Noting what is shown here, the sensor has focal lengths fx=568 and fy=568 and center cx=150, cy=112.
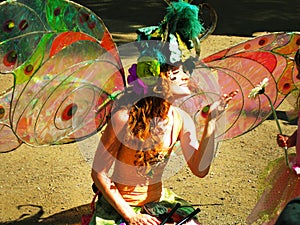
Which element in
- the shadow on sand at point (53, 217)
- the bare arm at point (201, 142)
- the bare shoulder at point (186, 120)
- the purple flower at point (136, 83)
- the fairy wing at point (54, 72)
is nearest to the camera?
the fairy wing at point (54, 72)

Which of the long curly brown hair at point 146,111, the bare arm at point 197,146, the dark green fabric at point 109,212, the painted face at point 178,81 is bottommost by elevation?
the dark green fabric at point 109,212

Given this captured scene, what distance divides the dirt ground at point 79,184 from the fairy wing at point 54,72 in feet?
1.52

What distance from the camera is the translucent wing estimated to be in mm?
2703

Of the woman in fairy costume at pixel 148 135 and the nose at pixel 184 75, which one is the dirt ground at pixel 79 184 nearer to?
the woman in fairy costume at pixel 148 135

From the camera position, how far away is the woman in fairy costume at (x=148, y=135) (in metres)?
2.42

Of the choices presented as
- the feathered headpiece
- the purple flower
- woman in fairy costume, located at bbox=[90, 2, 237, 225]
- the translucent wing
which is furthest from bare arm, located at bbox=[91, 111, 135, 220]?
the translucent wing

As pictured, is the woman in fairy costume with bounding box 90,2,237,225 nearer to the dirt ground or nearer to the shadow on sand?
the dirt ground

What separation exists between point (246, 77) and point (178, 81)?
0.49m

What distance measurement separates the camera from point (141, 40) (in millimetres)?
2434

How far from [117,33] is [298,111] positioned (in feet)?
17.8

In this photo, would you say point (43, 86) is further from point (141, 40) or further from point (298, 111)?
point (298, 111)

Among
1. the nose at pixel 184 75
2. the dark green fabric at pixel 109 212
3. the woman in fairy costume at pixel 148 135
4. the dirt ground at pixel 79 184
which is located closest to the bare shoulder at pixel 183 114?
the woman in fairy costume at pixel 148 135

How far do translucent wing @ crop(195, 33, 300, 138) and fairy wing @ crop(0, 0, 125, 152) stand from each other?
49 cm

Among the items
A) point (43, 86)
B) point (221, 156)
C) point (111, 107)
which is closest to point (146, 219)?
point (111, 107)
